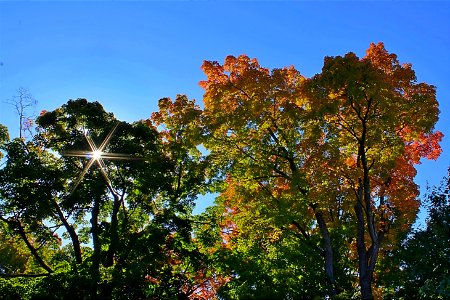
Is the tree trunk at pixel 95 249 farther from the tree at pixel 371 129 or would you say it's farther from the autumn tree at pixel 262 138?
the tree at pixel 371 129

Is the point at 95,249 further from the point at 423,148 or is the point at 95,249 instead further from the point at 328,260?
the point at 423,148

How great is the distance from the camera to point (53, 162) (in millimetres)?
16719

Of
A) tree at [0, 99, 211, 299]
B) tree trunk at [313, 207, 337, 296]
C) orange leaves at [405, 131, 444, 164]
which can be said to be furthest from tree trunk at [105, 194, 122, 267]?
orange leaves at [405, 131, 444, 164]

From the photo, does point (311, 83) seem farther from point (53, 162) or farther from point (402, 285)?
point (53, 162)

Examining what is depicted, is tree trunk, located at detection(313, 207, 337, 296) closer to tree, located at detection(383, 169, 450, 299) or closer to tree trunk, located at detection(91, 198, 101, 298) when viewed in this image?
tree, located at detection(383, 169, 450, 299)

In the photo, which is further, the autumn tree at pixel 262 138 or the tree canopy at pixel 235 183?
the autumn tree at pixel 262 138

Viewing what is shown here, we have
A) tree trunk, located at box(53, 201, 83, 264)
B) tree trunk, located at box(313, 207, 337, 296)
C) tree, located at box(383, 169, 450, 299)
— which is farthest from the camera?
tree trunk, located at box(53, 201, 83, 264)

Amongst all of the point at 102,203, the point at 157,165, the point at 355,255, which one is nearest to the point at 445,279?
the point at 355,255

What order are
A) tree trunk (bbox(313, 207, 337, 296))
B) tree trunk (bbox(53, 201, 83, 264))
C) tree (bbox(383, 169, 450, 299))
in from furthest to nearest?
tree trunk (bbox(53, 201, 83, 264))
tree trunk (bbox(313, 207, 337, 296))
tree (bbox(383, 169, 450, 299))

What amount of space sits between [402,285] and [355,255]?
3.95 metres

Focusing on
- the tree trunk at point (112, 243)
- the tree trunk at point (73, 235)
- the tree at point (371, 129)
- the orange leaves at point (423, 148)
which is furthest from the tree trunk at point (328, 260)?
the tree trunk at point (73, 235)

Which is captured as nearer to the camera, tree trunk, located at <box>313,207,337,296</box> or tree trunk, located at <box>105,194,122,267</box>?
tree trunk, located at <box>105,194,122,267</box>

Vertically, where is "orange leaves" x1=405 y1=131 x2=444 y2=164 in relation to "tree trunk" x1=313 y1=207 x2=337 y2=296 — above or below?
above

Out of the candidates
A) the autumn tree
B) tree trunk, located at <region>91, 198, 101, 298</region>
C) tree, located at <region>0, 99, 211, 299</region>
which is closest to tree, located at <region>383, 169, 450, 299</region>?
the autumn tree
